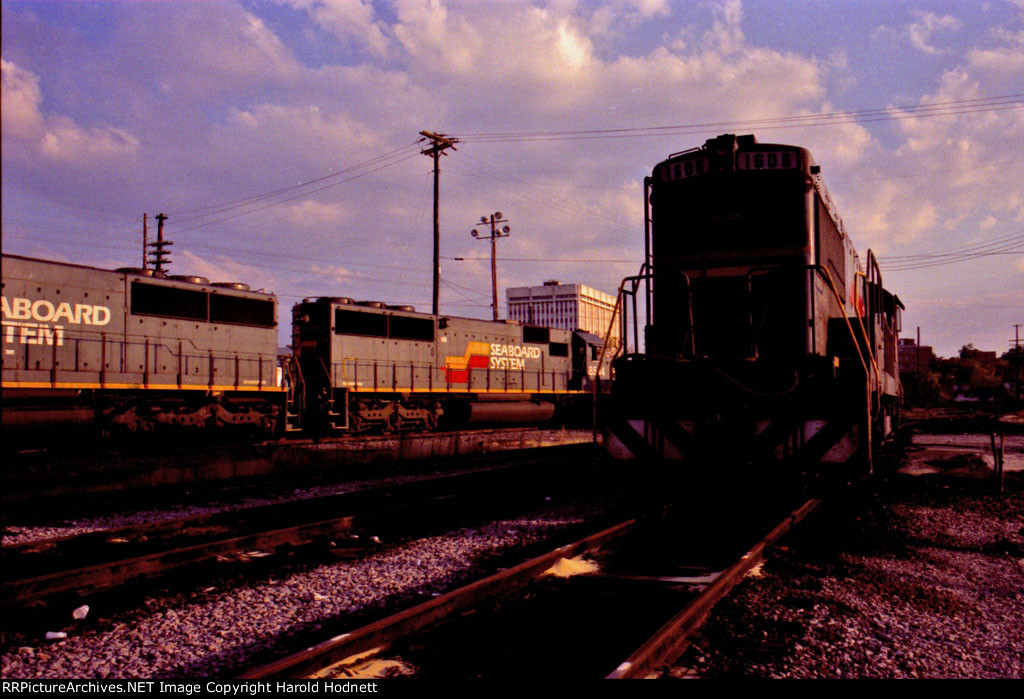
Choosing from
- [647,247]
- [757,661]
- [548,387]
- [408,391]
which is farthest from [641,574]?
[548,387]

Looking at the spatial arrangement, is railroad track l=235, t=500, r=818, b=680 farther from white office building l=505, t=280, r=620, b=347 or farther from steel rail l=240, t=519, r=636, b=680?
white office building l=505, t=280, r=620, b=347

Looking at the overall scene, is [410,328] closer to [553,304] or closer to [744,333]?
[744,333]

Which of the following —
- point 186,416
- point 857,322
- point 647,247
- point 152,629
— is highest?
point 647,247

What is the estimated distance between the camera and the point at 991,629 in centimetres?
432

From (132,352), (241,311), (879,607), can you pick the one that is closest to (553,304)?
(241,311)

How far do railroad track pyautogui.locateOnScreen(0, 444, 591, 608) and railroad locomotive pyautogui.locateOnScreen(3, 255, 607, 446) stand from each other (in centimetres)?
679

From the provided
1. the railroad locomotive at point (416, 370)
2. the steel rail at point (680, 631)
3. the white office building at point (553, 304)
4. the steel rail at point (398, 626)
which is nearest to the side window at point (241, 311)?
the railroad locomotive at point (416, 370)

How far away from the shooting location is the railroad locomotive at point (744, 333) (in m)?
6.63

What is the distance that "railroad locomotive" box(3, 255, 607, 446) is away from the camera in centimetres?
1307

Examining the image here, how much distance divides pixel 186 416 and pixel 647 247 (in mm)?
11078

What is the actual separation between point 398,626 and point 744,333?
4948 mm

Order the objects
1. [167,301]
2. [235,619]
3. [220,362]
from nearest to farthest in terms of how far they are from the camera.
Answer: [235,619]
[167,301]
[220,362]

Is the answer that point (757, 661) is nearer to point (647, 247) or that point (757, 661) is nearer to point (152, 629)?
point (152, 629)

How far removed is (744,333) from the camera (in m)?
7.59
